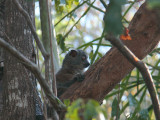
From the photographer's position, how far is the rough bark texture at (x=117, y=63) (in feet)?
11.1

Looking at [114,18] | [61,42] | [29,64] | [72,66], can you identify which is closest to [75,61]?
[72,66]

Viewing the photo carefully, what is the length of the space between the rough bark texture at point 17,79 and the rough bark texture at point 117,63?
22.9 inches

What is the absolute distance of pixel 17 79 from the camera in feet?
11.5

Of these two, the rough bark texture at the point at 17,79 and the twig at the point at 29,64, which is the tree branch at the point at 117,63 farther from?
the twig at the point at 29,64

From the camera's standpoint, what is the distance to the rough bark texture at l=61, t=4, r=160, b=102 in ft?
11.1

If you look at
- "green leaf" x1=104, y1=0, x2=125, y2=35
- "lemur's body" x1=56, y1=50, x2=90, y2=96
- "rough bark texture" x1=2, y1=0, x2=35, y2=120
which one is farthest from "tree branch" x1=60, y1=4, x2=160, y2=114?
"lemur's body" x1=56, y1=50, x2=90, y2=96

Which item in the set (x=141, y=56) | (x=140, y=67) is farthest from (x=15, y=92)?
(x=140, y=67)

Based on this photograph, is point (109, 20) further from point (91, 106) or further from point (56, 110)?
point (56, 110)

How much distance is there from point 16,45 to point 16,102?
0.73m

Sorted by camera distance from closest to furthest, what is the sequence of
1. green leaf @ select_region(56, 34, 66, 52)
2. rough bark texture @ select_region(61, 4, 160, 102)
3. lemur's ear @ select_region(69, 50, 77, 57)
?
rough bark texture @ select_region(61, 4, 160, 102) → green leaf @ select_region(56, 34, 66, 52) → lemur's ear @ select_region(69, 50, 77, 57)

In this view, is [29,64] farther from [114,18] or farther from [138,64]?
[114,18]

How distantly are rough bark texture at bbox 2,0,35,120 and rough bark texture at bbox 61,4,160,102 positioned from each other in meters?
0.58

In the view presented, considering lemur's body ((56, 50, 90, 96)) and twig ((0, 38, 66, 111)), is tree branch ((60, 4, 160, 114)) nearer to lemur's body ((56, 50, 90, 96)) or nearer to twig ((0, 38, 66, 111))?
twig ((0, 38, 66, 111))

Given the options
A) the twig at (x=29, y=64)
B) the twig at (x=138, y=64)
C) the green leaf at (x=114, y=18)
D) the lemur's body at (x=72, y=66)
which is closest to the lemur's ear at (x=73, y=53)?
the lemur's body at (x=72, y=66)
